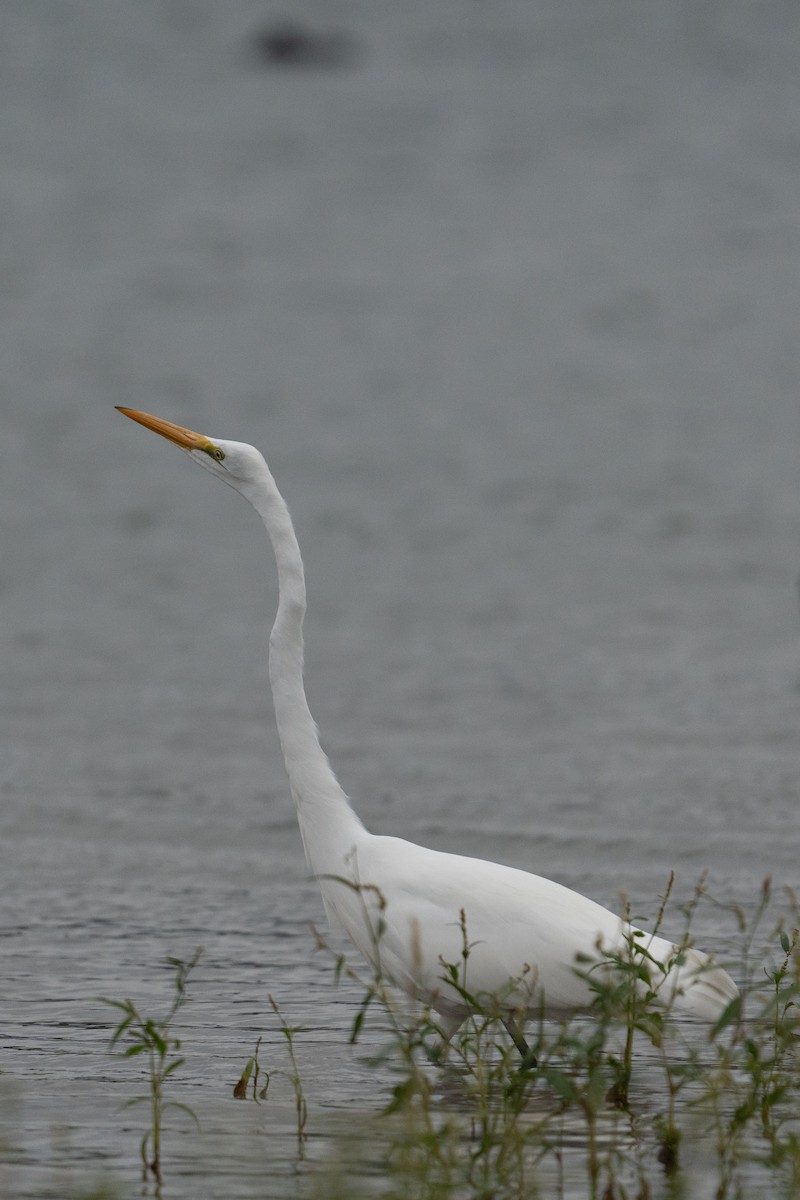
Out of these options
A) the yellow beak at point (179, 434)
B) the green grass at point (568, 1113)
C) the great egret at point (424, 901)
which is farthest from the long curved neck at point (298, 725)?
the green grass at point (568, 1113)

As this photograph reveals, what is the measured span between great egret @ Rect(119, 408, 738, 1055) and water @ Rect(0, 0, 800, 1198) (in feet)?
1.49

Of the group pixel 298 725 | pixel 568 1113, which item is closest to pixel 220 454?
pixel 298 725

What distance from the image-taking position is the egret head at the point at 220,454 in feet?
18.6

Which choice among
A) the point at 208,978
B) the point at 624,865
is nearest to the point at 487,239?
the point at 624,865

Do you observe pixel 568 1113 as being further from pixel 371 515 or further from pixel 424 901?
pixel 371 515

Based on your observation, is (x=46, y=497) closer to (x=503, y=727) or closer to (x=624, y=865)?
(x=503, y=727)

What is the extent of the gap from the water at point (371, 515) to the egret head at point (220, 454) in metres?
1.83

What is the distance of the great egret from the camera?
17.7 feet

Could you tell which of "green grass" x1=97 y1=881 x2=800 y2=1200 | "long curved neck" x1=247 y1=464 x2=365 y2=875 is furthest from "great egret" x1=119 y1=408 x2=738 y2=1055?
"green grass" x1=97 y1=881 x2=800 y2=1200

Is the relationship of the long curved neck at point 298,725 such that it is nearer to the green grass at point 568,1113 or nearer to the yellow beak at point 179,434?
the yellow beak at point 179,434

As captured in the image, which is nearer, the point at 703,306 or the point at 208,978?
the point at 208,978

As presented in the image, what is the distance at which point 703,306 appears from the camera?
95.8ft

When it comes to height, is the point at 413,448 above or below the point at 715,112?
below

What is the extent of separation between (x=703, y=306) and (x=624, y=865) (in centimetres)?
2157
